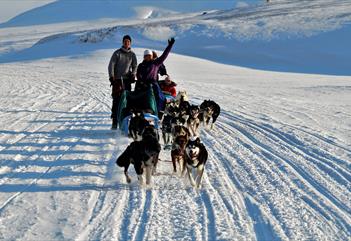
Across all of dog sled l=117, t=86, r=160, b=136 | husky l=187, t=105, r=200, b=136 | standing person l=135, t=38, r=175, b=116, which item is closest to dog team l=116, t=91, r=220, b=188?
dog sled l=117, t=86, r=160, b=136

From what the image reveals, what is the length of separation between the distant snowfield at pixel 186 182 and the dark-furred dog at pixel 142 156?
0.73ft

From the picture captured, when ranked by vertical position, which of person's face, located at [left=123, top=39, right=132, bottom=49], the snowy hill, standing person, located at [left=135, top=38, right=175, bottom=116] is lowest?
the snowy hill

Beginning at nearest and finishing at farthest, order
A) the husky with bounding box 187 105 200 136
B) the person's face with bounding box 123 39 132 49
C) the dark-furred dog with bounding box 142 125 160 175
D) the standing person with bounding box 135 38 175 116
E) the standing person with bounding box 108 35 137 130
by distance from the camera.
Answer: the dark-furred dog with bounding box 142 125 160 175, the husky with bounding box 187 105 200 136, the standing person with bounding box 135 38 175 116, the person's face with bounding box 123 39 132 49, the standing person with bounding box 108 35 137 130

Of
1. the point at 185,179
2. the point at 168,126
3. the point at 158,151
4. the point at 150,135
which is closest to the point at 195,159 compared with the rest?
the point at 158,151

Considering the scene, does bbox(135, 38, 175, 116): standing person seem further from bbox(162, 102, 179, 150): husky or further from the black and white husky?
the black and white husky

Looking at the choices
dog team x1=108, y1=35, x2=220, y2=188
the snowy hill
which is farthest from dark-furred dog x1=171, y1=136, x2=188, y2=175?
the snowy hill

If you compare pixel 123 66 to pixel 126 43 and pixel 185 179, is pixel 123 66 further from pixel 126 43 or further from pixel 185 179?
pixel 185 179

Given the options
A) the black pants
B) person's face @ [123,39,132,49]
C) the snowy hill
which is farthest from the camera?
the snowy hill

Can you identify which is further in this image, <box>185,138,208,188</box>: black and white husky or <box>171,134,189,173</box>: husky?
<box>171,134,189,173</box>: husky

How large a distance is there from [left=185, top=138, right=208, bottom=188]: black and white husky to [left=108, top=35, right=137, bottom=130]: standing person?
13.5 feet

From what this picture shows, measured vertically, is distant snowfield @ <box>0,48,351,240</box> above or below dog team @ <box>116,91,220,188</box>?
below

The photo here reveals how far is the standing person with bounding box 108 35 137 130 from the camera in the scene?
34.9ft

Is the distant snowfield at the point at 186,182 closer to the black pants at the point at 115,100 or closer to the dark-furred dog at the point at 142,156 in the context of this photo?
the dark-furred dog at the point at 142,156

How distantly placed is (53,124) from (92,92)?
643cm
